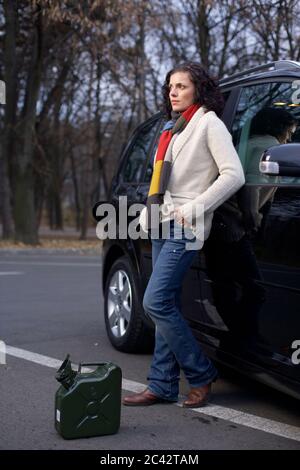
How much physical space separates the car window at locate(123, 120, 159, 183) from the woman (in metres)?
1.41

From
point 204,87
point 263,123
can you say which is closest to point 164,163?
point 204,87

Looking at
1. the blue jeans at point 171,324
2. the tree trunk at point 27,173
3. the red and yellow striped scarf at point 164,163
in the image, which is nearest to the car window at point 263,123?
the red and yellow striped scarf at point 164,163

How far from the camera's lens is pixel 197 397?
13.1 feet

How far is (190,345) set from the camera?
12.8 feet

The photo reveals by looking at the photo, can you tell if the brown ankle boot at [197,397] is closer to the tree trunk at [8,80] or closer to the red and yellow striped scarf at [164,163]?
the red and yellow striped scarf at [164,163]

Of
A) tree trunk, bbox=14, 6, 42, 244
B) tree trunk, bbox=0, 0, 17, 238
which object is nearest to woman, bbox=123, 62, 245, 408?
tree trunk, bbox=14, 6, 42, 244

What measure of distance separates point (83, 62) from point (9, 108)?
569 cm

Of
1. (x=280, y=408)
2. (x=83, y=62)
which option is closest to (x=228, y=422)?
(x=280, y=408)

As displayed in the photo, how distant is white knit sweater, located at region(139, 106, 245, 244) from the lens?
3.61m

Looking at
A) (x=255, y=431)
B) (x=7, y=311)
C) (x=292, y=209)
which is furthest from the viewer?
(x=7, y=311)

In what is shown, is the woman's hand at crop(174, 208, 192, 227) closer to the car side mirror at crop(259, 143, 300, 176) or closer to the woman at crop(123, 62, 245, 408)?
the woman at crop(123, 62, 245, 408)

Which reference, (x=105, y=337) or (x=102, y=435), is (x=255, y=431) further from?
(x=105, y=337)

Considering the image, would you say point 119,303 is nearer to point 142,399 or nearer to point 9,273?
point 142,399

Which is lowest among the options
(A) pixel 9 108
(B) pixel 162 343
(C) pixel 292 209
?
(B) pixel 162 343
